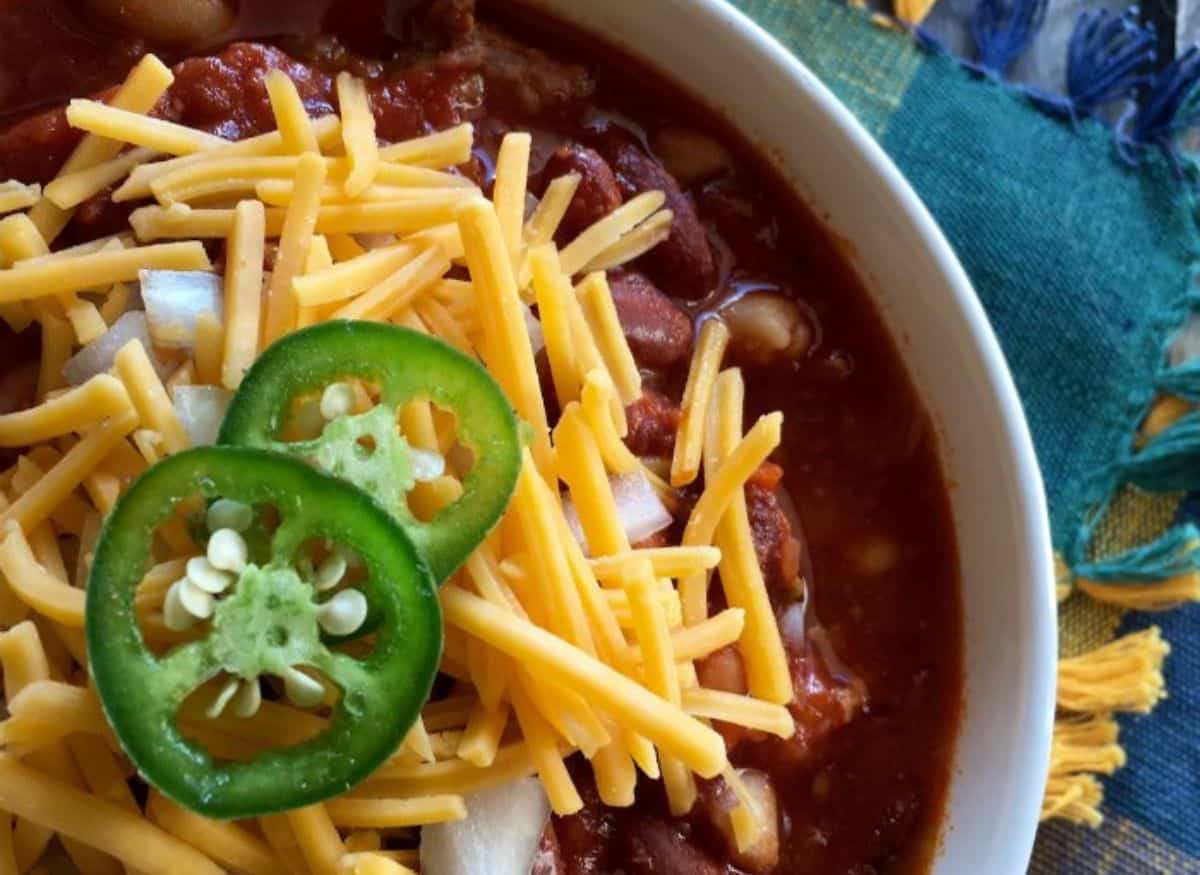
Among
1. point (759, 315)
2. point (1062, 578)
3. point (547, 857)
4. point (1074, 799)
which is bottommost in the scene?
point (1074, 799)

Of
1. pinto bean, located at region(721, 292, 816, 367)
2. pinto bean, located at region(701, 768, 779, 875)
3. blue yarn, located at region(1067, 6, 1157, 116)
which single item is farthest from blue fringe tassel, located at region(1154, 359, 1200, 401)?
pinto bean, located at region(701, 768, 779, 875)

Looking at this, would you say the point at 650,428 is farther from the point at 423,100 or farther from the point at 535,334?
the point at 423,100

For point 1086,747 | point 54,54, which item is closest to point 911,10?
point 1086,747

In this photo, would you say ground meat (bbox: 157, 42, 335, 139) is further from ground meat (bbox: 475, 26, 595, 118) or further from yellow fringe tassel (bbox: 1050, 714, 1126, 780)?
yellow fringe tassel (bbox: 1050, 714, 1126, 780)

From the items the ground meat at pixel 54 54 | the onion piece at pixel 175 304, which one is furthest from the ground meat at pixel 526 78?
the onion piece at pixel 175 304

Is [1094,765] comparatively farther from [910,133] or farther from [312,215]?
[312,215]

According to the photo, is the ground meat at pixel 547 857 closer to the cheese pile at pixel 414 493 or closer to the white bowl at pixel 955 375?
the cheese pile at pixel 414 493
